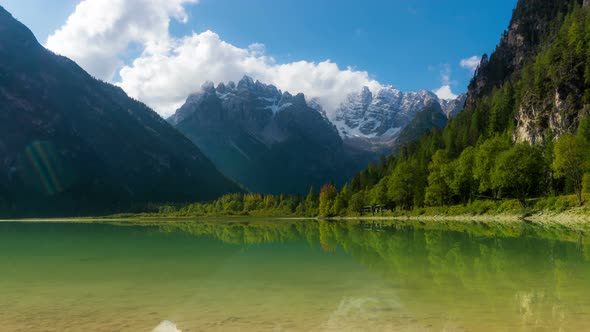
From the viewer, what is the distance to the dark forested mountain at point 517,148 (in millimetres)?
76250

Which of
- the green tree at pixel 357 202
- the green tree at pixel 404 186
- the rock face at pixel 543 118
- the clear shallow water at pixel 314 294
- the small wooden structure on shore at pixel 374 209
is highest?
the rock face at pixel 543 118

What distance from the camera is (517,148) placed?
79.1 m

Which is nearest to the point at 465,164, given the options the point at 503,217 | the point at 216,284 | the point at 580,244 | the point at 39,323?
the point at 503,217

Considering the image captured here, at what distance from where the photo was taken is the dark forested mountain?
A: 76250mm

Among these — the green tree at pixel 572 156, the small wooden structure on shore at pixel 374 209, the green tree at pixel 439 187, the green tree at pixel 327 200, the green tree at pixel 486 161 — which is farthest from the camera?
the green tree at pixel 327 200

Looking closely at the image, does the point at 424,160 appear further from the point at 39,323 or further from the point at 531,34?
the point at 39,323

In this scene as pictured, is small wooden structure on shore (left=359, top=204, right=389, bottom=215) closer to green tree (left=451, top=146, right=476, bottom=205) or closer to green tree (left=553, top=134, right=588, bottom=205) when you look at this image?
green tree (left=451, top=146, right=476, bottom=205)

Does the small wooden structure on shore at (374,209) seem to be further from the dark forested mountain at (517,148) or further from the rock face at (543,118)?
the rock face at (543,118)

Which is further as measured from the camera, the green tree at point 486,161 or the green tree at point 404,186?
the green tree at point 404,186

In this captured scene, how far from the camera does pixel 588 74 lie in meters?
94.7

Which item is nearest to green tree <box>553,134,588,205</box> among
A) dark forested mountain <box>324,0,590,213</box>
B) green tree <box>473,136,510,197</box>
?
dark forested mountain <box>324,0,590,213</box>

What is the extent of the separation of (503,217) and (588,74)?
47.1 metres

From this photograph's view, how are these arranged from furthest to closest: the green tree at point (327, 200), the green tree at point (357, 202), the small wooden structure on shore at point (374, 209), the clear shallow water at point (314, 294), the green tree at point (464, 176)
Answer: the green tree at point (327, 200) < the green tree at point (357, 202) < the small wooden structure on shore at point (374, 209) < the green tree at point (464, 176) < the clear shallow water at point (314, 294)

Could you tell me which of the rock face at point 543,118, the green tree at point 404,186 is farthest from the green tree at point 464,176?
the rock face at point 543,118
